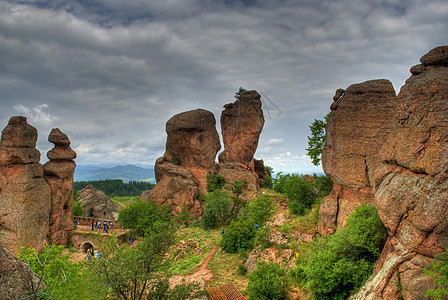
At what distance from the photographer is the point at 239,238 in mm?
26500

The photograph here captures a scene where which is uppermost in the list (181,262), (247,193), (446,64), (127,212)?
(446,64)

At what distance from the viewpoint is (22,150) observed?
102ft

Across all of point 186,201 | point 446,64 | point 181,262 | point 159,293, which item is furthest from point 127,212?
point 446,64

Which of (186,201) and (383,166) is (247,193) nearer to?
(186,201)

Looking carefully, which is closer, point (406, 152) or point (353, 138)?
point (406, 152)

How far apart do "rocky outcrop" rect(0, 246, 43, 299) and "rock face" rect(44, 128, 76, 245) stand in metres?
30.4

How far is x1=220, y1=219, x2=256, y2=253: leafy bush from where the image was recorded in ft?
85.7

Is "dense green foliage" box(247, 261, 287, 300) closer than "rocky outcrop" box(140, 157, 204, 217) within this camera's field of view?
Yes

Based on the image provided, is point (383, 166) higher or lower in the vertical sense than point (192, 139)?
lower

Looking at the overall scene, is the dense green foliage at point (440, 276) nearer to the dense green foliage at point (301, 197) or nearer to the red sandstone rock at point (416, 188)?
the red sandstone rock at point (416, 188)

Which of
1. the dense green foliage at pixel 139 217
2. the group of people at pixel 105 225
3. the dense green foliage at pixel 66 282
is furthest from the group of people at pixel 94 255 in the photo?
the group of people at pixel 105 225

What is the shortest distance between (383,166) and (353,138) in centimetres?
751

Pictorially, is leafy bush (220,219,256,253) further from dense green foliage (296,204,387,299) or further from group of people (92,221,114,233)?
group of people (92,221,114,233)

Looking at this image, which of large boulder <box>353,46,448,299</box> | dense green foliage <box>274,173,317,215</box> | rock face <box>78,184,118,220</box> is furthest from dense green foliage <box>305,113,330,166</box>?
rock face <box>78,184,118,220</box>
